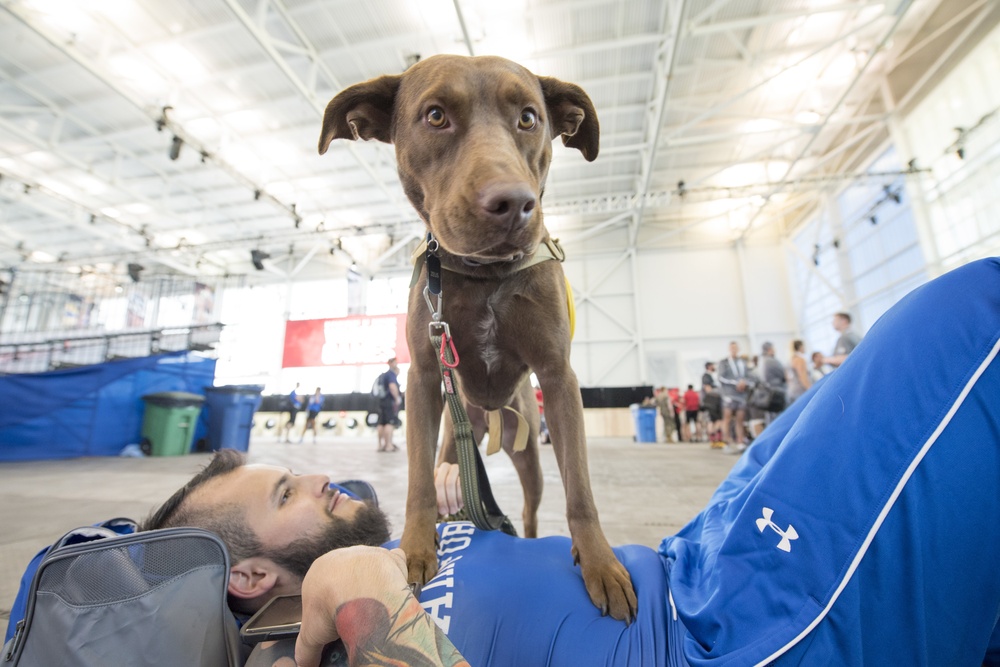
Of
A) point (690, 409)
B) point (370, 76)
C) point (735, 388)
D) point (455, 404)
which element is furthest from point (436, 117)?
point (690, 409)

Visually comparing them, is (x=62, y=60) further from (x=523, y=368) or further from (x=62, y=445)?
(x=523, y=368)

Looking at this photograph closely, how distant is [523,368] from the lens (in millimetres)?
1634

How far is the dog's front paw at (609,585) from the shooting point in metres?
1.09

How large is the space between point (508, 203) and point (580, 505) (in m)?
0.86

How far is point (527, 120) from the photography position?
1.30 m

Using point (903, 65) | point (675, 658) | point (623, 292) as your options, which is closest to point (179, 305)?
point (623, 292)

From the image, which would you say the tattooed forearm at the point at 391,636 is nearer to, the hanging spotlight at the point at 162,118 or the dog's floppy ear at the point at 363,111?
the dog's floppy ear at the point at 363,111

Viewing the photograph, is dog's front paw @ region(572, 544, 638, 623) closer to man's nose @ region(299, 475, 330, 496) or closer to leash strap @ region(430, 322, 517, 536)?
leash strap @ region(430, 322, 517, 536)

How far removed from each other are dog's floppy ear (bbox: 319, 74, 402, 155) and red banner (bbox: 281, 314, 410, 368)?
46.4 feet

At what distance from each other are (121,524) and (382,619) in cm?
108

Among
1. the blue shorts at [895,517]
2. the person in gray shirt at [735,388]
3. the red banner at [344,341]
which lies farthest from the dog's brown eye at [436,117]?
the red banner at [344,341]

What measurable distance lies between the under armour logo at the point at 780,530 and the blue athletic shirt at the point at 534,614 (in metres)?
0.35

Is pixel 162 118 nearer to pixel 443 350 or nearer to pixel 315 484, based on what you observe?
pixel 315 484

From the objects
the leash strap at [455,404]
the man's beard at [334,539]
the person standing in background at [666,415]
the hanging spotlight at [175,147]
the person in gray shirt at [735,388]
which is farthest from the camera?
the person standing in background at [666,415]
